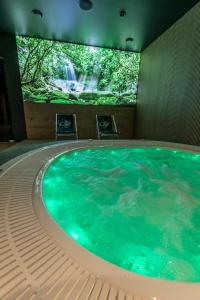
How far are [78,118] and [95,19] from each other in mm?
2274

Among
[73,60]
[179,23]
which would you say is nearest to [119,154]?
[179,23]

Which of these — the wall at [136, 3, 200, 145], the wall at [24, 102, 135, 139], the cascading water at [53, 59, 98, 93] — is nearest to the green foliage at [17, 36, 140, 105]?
the cascading water at [53, 59, 98, 93]

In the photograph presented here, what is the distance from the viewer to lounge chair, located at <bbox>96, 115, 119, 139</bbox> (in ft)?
15.7

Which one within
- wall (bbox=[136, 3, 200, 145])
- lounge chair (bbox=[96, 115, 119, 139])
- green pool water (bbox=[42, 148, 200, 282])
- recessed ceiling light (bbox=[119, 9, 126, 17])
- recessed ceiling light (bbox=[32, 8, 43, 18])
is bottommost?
green pool water (bbox=[42, 148, 200, 282])

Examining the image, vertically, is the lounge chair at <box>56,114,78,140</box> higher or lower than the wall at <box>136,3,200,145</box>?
lower

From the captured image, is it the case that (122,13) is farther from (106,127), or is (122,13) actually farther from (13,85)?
(13,85)

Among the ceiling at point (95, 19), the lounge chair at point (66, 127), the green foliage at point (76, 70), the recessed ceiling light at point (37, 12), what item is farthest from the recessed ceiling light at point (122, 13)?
the lounge chair at point (66, 127)

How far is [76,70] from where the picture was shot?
16.8 ft

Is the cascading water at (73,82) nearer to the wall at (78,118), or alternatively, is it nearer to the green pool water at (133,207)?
the wall at (78,118)

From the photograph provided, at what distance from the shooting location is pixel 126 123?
17.8ft

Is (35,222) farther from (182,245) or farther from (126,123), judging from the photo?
(126,123)

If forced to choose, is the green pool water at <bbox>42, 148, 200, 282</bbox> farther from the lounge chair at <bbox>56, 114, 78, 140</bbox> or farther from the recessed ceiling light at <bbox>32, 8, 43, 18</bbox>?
the recessed ceiling light at <bbox>32, 8, 43, 18</bbox>

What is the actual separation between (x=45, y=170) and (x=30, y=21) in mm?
3330

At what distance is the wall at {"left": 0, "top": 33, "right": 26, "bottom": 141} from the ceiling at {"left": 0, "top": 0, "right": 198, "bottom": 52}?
0.29 meters
